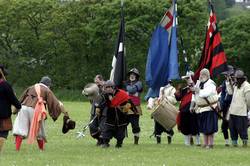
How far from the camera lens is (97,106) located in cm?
1772

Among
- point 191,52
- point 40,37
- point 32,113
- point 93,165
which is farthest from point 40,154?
point 40,37

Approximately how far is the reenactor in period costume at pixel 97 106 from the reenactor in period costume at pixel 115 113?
18cm

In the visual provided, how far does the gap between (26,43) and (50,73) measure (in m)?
3.53

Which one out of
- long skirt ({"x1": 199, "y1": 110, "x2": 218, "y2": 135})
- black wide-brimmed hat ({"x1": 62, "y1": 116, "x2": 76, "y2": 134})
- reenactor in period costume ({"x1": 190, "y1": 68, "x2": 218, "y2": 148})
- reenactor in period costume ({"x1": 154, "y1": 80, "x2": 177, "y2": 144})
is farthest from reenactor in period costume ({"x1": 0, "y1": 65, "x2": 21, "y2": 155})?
reenactor in period costume ({"x1": 154, "y1": 80, "x2": 177, "y2": 144})

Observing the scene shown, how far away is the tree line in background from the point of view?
62000 millimetres

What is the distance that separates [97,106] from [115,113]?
50 centimetres

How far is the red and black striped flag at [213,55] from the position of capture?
18.5 meters

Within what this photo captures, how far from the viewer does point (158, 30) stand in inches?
787

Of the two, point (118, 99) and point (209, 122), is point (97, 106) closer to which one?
point (118, 99)

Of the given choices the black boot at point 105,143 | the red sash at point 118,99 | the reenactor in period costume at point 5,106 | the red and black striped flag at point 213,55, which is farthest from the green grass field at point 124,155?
the red and black striped flag at point 213,55

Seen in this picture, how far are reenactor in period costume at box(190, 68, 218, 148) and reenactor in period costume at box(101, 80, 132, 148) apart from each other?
5.63ft

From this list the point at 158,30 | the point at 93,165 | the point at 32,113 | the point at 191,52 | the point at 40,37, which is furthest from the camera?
the point at 40,37

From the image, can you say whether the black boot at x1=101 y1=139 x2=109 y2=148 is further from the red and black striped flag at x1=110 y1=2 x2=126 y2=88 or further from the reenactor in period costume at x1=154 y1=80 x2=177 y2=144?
the reenactor in period costume at x1=154 y1=80 x2=177 y2=144

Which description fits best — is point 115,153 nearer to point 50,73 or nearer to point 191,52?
point 191,52
